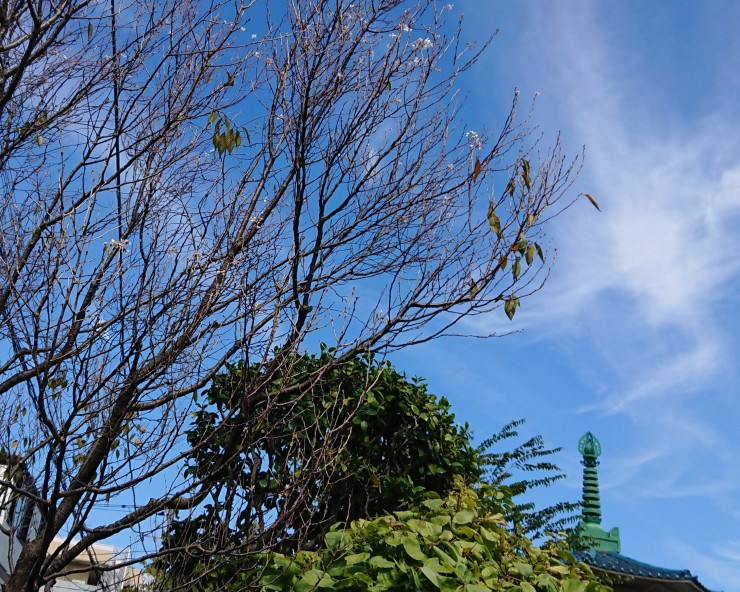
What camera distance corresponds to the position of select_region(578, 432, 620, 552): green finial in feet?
46.1

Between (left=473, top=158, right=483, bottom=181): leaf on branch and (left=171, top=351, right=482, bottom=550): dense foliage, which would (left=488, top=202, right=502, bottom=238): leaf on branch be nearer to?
(left=473, top=158, right=483, bottom=181): leaf on branch

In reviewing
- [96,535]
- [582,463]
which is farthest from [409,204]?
[582,463]

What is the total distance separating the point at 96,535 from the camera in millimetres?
3816

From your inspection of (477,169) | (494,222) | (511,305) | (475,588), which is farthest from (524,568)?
(477,169)

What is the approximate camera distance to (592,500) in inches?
607

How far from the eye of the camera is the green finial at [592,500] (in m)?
14.1

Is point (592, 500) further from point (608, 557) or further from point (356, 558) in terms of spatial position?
point (356, 558)

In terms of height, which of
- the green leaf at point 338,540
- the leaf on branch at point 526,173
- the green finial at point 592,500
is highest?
the green finial at point 592,500

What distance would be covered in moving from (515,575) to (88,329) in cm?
248

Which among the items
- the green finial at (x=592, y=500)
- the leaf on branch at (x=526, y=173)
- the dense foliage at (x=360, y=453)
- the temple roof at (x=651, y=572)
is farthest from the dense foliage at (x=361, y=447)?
the green finial at (x=592, y=500)

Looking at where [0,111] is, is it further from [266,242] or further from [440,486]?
[440,486]

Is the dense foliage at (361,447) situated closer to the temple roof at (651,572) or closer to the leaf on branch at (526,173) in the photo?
the leaf on branch at (526,173)

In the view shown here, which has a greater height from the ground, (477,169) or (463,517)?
(477,169)

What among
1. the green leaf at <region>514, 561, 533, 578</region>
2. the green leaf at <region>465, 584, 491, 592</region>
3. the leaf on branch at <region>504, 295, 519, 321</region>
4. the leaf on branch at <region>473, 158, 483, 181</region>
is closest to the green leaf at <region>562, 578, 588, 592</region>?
the green leaf at <region>514, 561, 533, 578</region>
